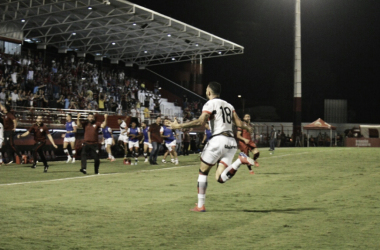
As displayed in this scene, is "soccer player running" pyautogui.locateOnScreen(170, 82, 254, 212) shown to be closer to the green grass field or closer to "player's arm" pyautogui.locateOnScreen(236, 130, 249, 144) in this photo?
the green grass field

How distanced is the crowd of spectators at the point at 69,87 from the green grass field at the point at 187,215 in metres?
16.7

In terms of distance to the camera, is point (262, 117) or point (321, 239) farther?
point (262, 117)

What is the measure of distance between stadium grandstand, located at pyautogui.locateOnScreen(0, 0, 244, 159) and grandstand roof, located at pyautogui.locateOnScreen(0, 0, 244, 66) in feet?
0.22

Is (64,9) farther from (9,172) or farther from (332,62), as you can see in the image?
(332,62)

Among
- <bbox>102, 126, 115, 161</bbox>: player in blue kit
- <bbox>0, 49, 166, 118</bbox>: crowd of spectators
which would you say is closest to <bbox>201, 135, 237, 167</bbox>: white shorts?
<bbox>102, 126, 115, 161</bbox>: player in blue kit

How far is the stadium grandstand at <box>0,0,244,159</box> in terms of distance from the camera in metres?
31.7

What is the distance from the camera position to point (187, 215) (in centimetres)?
874

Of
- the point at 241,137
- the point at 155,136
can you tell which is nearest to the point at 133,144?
the point at 155,136

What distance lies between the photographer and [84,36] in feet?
137

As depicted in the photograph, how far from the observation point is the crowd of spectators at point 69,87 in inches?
1217

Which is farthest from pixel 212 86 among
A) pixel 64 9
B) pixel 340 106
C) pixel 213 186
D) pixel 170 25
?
pixel 340 106

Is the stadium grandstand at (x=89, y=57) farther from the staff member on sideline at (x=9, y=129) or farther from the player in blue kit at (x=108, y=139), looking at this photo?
the player in blue kit at (x=108, y=139)

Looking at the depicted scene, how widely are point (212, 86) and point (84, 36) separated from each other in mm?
34483

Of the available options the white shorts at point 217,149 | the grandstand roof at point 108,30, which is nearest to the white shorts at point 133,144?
the grandstand roof at point 108,30
